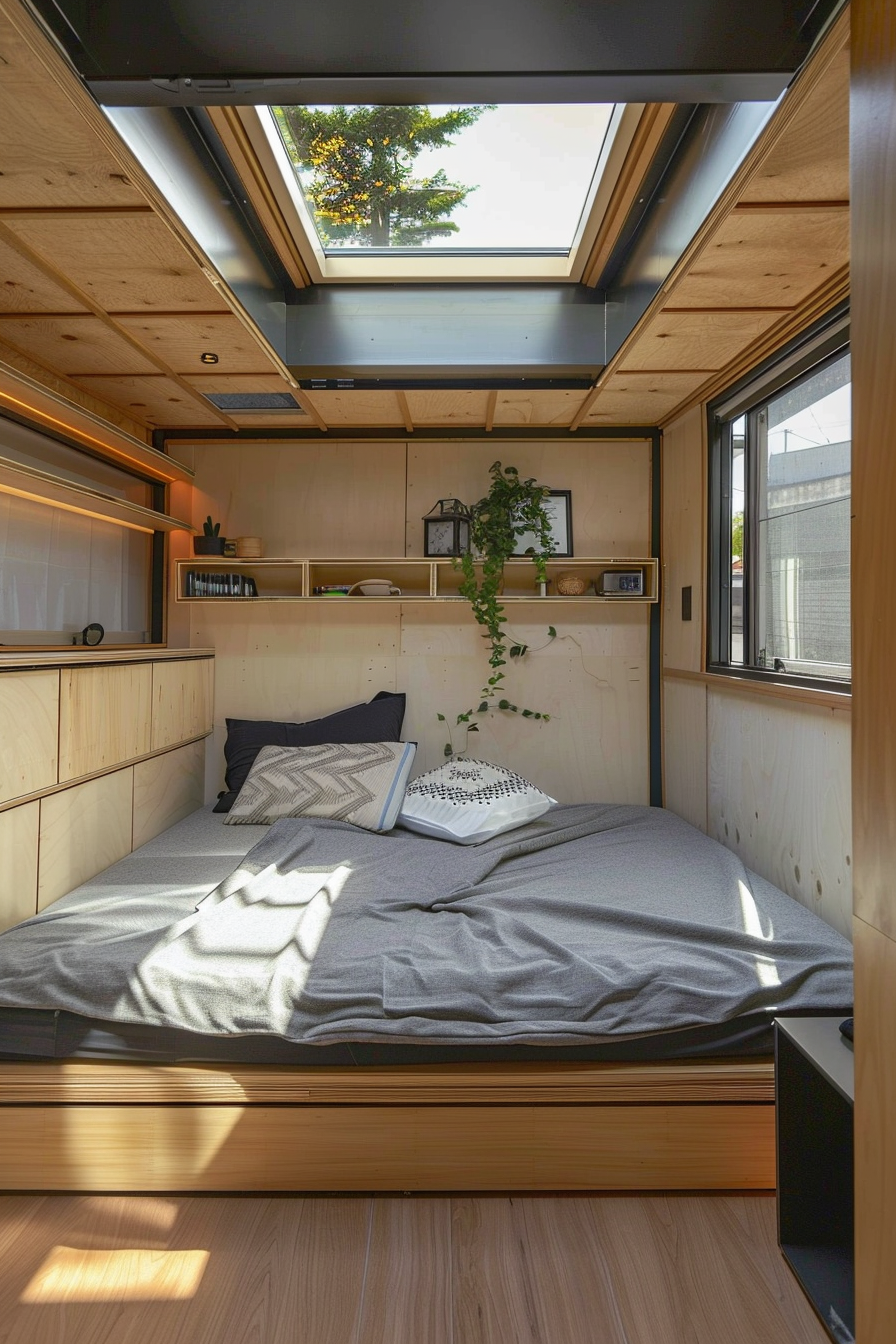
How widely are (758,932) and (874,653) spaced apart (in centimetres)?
113

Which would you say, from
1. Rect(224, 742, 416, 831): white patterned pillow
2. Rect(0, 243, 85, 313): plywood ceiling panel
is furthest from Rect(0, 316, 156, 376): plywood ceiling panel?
Rect(224, 742, 416, 831): white patterned pillow

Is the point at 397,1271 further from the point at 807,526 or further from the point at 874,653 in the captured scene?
the point at 807,526

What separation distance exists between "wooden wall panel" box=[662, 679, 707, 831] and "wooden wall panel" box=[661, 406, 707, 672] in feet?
0.38

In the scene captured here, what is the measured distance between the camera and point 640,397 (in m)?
3.02

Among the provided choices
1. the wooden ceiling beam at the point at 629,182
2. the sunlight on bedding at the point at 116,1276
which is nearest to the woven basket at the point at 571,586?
the wooden ceiling beam at the point at 629,182

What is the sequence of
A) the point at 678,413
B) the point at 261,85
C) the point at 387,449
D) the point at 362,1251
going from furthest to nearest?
the point at 387,449
the point at 678,413
the point at 362,1251
the point at 261,85

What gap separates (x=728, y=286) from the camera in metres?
2.01

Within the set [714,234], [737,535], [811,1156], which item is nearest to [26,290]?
[714,234]

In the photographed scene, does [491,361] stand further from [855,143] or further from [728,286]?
[855,143]

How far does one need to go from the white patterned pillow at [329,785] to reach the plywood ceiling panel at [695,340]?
166 centimetres

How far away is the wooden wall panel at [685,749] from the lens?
307 cm

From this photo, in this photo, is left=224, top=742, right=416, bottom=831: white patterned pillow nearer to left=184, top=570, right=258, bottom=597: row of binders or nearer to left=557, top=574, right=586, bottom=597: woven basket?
left=184, top=570, right=258, bottom=597: row of binders

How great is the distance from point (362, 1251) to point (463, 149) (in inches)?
101

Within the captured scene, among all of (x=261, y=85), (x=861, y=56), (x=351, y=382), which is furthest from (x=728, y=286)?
(x=351, y=382)
